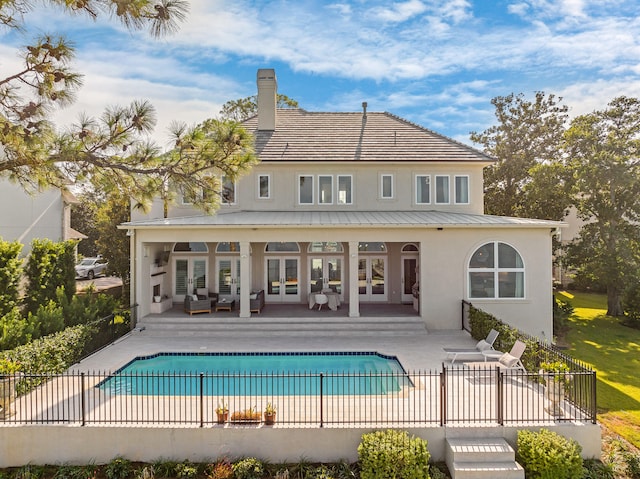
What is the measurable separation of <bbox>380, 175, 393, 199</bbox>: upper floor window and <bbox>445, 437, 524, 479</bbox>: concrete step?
13.0 metres

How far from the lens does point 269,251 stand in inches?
787

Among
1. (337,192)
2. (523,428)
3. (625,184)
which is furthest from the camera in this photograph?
(625,184)

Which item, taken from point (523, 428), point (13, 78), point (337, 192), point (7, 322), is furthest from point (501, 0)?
point (7, 322)

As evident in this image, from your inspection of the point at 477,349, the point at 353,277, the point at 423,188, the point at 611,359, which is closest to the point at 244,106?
the point at 423,188

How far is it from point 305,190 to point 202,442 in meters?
13.3

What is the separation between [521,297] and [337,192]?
9.42 metres

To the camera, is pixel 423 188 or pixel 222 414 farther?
pixel 423 188

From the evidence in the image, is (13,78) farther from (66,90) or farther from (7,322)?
(7,322)

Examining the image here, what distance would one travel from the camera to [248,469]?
7.48 meters

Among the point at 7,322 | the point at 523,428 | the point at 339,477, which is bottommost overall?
the point at 339,477

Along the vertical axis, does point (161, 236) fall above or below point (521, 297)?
above

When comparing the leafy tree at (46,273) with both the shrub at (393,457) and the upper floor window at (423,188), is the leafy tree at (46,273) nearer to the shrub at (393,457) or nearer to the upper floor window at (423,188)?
the shrub at (393,457)

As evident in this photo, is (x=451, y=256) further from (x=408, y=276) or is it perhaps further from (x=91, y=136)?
(x=91, y=136)

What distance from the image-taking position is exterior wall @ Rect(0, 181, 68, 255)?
69.1ft
